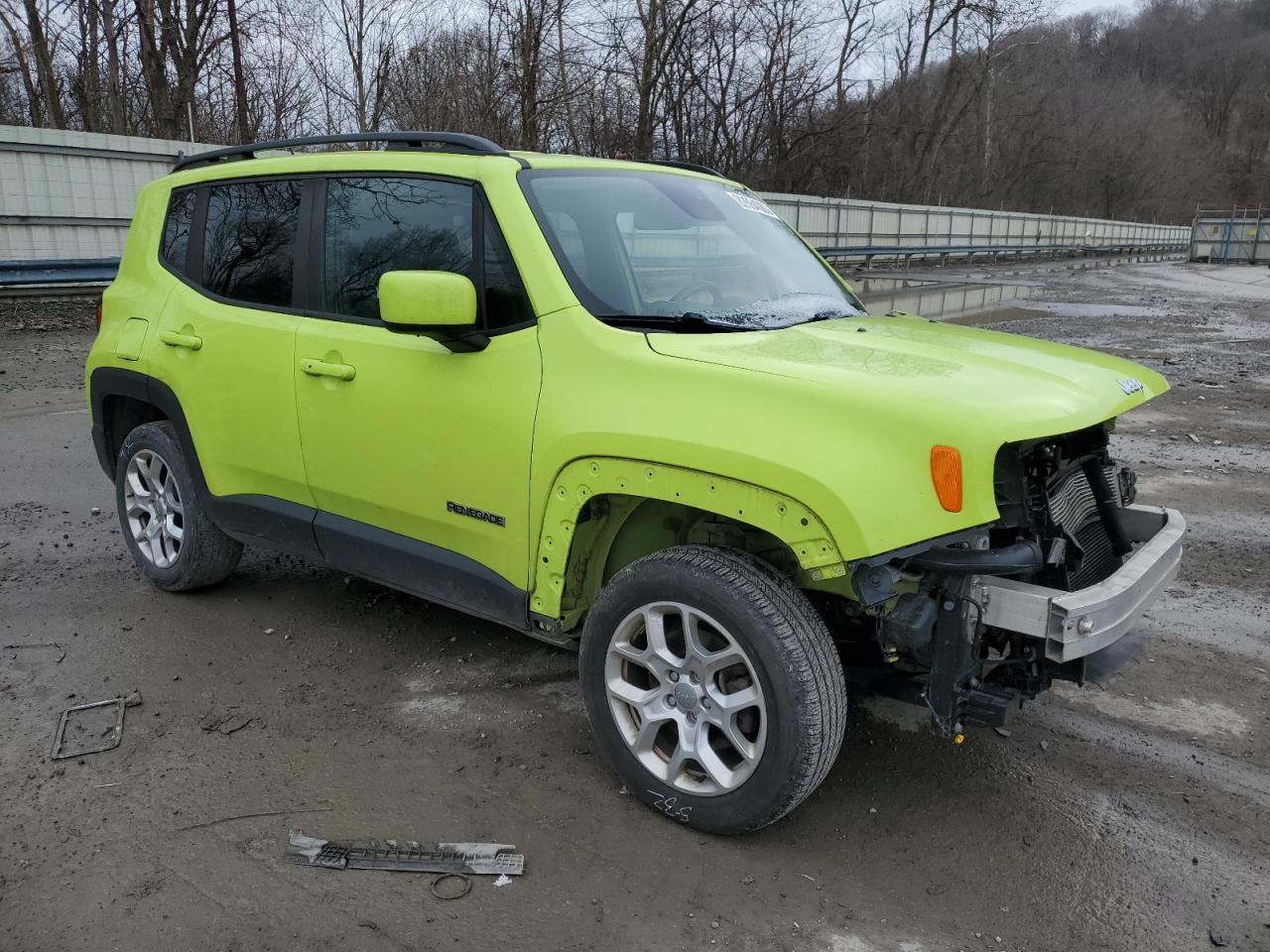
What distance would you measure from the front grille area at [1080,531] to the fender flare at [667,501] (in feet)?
2.78

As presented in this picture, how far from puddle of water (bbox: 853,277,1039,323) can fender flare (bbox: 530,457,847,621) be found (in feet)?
38.8

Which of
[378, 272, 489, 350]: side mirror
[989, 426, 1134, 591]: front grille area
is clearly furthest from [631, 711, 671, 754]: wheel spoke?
[378, 272, 489, 350]: side mirror

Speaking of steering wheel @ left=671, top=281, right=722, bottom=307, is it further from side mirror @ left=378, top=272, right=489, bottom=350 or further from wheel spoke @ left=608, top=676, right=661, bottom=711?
wheel spoke @ left=608, top=676, right=661, bottom=711

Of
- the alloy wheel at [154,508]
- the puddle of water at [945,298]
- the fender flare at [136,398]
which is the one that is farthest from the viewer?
the puddle of water at [945,298]

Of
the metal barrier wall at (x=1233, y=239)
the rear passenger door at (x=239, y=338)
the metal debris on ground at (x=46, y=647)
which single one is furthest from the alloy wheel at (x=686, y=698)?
the metal barrier wall at (x=1233, y=239)

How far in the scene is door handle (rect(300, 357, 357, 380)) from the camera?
371 centimetres

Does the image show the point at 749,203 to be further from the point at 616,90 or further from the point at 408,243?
the point at 616,90

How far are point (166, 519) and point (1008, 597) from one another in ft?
12.4

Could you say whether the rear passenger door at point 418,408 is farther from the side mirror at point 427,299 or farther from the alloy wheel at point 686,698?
the alloy wheel at point 686,698

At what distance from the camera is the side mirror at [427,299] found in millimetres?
3098

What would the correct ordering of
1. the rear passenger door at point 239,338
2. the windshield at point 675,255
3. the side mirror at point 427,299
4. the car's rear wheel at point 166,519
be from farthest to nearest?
the car's rear wheel at point 166,519
the rear passenger door at point 239,338
the windshield at point 675,255
the side mirror at point 427,299

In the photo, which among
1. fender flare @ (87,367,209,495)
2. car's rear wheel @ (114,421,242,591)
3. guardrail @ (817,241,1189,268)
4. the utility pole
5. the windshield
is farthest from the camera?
guardrail @ (817,241,1189,268)

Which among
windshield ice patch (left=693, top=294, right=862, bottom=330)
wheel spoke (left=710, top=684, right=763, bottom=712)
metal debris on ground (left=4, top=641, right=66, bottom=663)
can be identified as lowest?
metal debris on ground (left=4, top=641, right=66, bottom=663)

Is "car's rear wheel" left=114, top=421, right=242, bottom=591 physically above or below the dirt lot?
above
